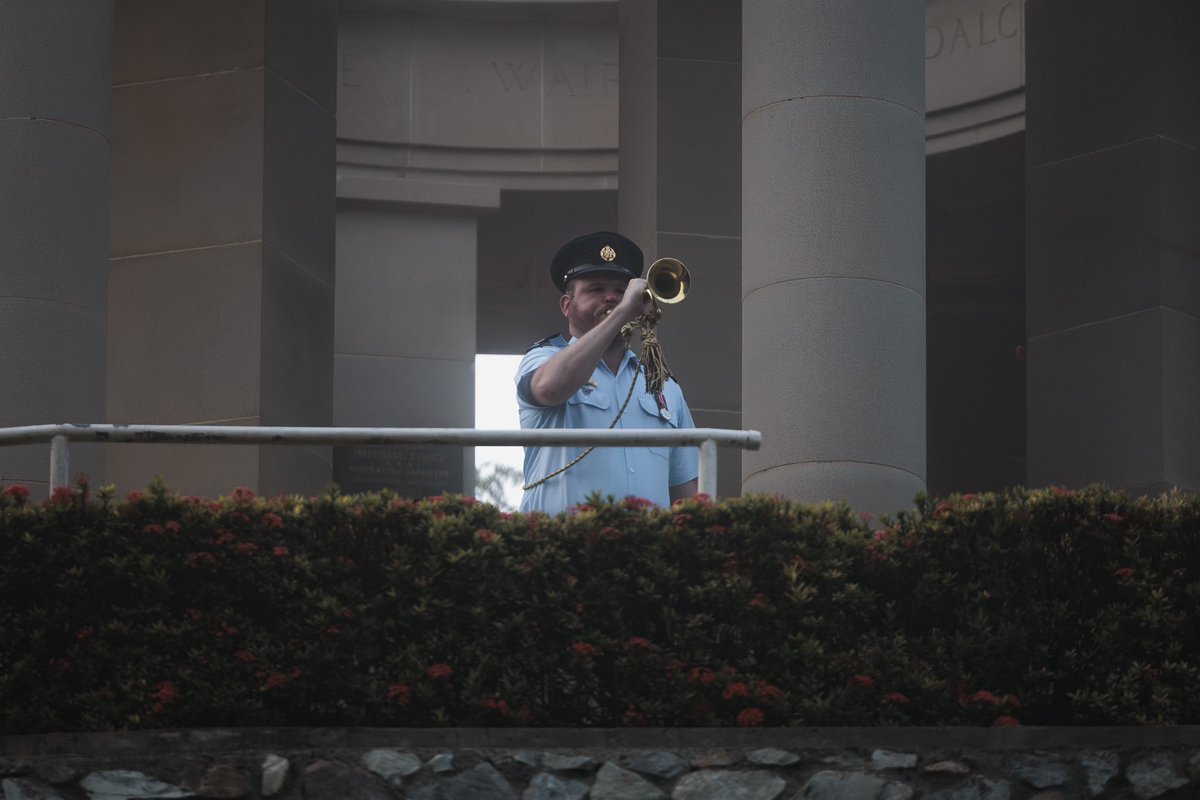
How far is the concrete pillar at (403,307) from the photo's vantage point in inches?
805

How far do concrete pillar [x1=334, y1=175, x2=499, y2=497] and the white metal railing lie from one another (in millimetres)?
11144

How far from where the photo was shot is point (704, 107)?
17.5 metres

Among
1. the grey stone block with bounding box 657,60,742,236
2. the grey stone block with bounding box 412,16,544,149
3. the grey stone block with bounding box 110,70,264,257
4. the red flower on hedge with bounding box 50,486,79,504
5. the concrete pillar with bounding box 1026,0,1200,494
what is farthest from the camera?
the grey stone block with bounding box 412,16,544,149

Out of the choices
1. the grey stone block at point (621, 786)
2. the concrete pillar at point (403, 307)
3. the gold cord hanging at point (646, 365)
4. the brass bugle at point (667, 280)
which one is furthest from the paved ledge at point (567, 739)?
the concrete pillar at point (403, 307)

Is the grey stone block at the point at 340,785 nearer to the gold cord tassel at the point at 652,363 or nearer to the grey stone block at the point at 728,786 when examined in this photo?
the grey stone block at the point at 728,786

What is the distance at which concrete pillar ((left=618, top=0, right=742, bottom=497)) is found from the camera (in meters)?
16.9

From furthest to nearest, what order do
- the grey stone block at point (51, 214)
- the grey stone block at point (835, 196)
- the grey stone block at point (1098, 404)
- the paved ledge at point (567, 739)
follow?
the grey stone block at point (1098, 404), the grey stone block at point (51, 214), the grey stone block at point (835, 196), the paved ledge at point (567, 739)

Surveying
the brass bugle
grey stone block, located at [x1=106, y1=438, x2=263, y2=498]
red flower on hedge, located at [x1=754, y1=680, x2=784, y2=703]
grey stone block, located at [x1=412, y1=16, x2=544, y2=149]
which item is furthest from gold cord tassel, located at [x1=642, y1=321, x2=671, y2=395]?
grey stone block, located at [x1=412, y1=16, x2=544, y2=149]

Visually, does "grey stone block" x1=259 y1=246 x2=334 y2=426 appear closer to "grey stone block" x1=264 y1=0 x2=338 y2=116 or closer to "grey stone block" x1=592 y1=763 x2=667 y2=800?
"grey stone block" x1=264 y1=0 x2=338 y2=116

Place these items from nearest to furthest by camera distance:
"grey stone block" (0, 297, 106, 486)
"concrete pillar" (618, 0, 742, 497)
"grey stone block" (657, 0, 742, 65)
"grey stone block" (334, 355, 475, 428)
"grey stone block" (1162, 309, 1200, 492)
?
"grey stone block" (0, 297, 106, 486) < "grey stone block" (1162, 309, 1200, 492) < "concrete pillar" (618, 0, 742, 497) < "grey stone block" (657, 0, 742, 65) < "grey stone block" (334, 355, 475, 428)

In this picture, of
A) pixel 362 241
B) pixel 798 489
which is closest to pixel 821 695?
pixel 798 489

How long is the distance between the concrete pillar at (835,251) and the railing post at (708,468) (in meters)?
2.80

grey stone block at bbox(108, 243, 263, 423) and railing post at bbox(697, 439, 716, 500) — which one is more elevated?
grey stone block at bbox(108, 243, 263, 423)

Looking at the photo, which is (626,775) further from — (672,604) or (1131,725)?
(1131,725)
